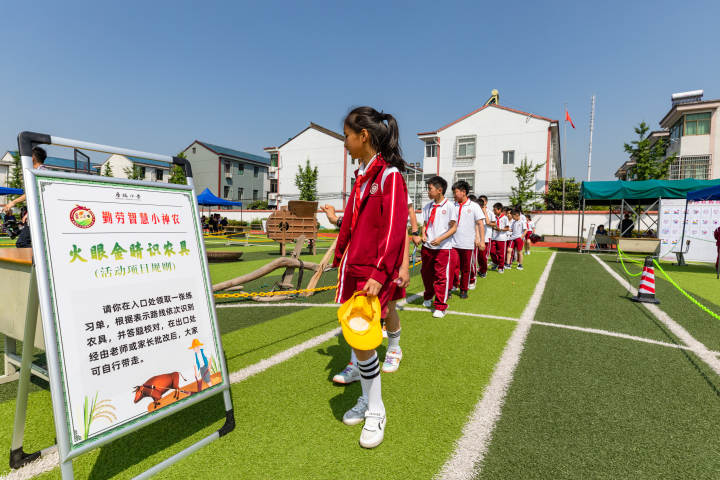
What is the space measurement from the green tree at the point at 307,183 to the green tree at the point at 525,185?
72.0ft

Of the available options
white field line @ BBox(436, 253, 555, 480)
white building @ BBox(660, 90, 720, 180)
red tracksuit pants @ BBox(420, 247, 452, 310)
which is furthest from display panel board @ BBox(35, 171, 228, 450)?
white building @ BBox(660, 90, 720, 180)

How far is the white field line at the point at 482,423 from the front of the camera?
201 centimetres

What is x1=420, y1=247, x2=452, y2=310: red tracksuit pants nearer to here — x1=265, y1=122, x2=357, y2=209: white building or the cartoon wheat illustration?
the cartoon wheat illustration

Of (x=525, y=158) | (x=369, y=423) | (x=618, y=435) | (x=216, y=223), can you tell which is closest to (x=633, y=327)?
(x=618, y=435)

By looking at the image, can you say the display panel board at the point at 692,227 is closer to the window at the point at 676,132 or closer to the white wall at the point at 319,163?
the window at the point at 676,132

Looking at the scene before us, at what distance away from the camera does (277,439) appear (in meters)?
2.26

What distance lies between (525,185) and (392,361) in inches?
1346

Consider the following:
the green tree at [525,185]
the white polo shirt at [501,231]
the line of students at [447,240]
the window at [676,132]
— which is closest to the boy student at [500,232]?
the white polo shirt at [501,231]

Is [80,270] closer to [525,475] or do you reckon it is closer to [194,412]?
Answer: [194,412]

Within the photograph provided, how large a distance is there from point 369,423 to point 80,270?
71.0 inches

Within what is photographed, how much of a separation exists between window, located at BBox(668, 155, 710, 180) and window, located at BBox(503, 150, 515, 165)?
12.4 meters

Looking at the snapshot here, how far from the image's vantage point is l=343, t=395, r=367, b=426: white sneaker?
245cm

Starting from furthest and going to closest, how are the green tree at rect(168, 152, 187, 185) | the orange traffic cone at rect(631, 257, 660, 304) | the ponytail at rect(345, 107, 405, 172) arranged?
the green tree at rect(168, 152, 187, 185) < the orange traffic cone at rect(631, 257, 660, 304) < the ponytail at rect(345, 107, 405, 172)

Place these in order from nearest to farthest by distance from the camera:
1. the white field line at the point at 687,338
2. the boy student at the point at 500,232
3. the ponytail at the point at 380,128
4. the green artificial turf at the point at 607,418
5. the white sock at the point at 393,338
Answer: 1. the green artificial turf at the point at 607,418
2. the ponytail at the point at 380,128
3. the white sock at the point at 393,338
4. the white field line at the point at 687,338
5. the boy student at the point at 500,232
